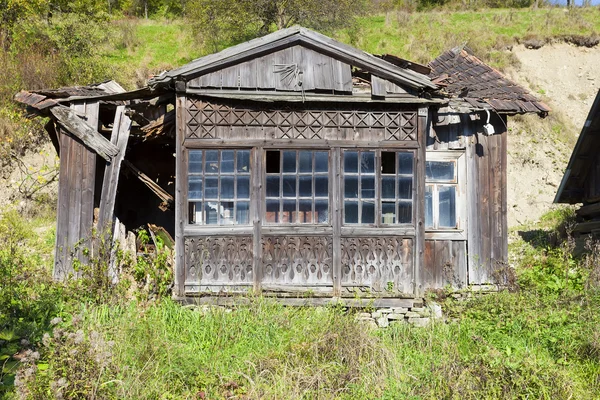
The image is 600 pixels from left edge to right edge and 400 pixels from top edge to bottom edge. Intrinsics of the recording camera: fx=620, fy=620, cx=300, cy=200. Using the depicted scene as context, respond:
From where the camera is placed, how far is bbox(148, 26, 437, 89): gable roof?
9586 mm

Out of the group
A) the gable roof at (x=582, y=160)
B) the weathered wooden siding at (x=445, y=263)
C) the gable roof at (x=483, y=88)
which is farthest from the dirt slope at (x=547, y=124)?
the weathered wooden siding at (x=445, y=263)

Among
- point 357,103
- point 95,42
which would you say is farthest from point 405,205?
point 95,42

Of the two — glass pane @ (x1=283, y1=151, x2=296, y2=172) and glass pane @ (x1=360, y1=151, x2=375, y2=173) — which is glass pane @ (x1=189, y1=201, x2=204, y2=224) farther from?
glass pane @ (x1=360, y1=151, x2=375, y2=173)

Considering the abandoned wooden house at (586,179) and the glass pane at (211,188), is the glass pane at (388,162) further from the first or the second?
the abandoned wooden house at (586,179)

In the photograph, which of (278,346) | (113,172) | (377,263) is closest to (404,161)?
(377,263)

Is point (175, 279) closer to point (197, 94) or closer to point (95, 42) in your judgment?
point (197, 94)

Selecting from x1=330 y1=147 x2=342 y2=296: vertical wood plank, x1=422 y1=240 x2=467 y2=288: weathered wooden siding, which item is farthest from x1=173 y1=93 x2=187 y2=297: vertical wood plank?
x1=422 y1=240 x2=467 y2=288: weathered wooden siding

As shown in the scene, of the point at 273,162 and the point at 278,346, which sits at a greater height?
the point at 273,162

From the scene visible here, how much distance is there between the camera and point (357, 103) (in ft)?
32.5

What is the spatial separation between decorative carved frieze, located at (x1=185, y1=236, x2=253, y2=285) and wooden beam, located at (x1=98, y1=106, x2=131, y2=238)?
63.7 inches

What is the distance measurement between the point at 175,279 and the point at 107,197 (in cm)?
207

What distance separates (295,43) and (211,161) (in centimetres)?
232

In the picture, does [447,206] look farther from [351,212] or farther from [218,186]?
[218,186]

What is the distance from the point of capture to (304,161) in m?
9.93
